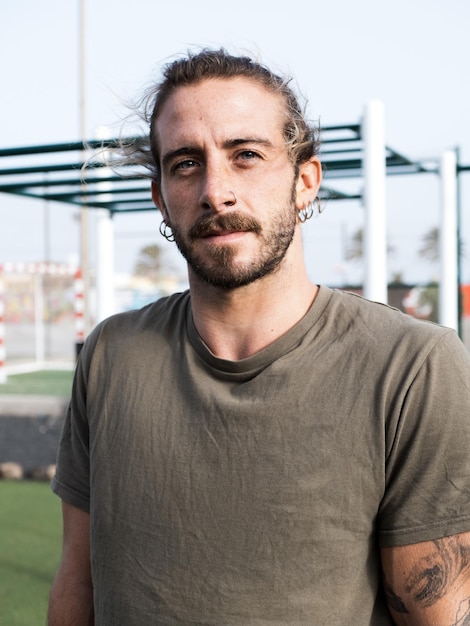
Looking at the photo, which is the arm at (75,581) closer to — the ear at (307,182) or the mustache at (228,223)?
the mustache at (228,223)

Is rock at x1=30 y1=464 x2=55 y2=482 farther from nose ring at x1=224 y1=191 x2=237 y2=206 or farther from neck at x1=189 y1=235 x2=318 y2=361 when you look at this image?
nose ring at x1=224 y1=191 x2=237 y2=206

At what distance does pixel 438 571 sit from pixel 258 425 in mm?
344

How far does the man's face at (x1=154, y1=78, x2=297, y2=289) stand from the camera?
4.33 feet

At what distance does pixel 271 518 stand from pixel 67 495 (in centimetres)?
48

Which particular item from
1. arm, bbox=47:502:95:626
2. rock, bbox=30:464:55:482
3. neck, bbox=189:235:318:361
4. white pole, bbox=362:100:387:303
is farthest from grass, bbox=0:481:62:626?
neck, bbox=189:235:318:361

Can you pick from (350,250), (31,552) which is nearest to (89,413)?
(31,552)

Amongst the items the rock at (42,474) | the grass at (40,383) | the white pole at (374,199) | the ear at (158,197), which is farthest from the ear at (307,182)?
the grass at (40,383)

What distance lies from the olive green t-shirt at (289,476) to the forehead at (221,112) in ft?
1.04

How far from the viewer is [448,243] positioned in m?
4.34

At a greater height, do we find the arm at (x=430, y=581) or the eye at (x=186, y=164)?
the eye at (x=186, y=164)

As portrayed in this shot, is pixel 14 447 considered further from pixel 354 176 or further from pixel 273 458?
pixel 273 458

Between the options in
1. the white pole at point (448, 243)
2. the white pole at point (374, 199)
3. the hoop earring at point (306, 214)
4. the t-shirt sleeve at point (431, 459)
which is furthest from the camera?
the white pole at point (448, 243)

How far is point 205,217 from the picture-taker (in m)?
1.32

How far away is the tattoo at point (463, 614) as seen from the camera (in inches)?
48.4
